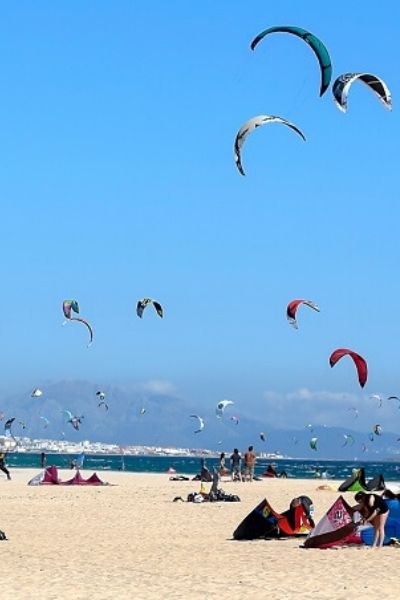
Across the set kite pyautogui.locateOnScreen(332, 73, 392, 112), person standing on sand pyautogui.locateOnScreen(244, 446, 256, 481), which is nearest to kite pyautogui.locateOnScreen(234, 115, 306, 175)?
kite pyautogui.locateOnScreen(332, 73, 392, 112)

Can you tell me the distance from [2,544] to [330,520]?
4243mm

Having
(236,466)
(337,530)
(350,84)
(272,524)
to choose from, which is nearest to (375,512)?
(337,530)

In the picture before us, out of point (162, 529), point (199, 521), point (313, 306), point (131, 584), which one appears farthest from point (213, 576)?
point (313, 306)

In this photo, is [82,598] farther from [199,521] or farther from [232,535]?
[199,521]

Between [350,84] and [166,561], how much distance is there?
6.85 metres

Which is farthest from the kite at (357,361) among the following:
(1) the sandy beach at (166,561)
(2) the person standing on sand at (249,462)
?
(2) the person standing on sand at (249,462)

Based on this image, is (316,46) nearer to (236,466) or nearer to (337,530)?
(337,530)

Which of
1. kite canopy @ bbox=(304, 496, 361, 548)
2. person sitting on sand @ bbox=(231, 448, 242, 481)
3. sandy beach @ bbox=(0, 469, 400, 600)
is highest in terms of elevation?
person sitting on sand @ bbox=(231, 448, 242, 481)

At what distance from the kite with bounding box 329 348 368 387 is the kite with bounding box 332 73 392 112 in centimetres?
557

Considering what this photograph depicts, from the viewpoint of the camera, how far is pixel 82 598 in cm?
977

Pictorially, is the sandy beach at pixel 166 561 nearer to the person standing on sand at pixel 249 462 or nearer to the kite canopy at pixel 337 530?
the kite canopy at pixel 337 530

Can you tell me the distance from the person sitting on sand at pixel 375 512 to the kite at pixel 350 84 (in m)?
5.03

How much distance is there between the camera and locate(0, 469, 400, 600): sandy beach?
10.2 m

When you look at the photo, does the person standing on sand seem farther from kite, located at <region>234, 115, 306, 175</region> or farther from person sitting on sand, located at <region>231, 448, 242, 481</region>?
kite, located at <region>234, 115, 306, 175</region>
